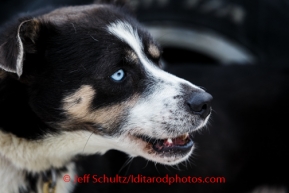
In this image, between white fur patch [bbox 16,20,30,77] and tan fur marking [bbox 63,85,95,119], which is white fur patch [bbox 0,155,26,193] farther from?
white fur patch [bbox 16,20,30,77]

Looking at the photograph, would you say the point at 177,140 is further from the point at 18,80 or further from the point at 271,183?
the point at 271,183

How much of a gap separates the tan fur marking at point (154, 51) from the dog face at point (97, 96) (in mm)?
123

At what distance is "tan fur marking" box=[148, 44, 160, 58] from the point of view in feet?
9.60

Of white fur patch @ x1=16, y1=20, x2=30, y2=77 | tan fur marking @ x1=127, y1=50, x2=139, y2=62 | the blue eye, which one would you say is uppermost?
white fur patch @ x1=16, y1=20, x2=30, y2=77

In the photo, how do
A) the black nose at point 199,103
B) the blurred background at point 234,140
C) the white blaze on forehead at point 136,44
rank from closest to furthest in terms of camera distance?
the black nose at point 199,103
the white blaze on forehead at point 136,44
the blurred background at point 234,140

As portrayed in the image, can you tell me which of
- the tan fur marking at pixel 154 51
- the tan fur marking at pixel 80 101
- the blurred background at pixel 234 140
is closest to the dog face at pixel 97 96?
the tan fur marking at pixel 80 101

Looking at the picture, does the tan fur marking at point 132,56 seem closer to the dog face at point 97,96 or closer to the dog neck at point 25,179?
the dog face at point 97,96

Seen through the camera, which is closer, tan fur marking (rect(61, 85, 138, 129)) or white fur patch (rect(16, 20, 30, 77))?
white fur patch (rect(16, 20, 30, 77))

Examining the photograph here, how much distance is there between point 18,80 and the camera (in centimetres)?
267

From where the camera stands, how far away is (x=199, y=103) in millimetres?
2646

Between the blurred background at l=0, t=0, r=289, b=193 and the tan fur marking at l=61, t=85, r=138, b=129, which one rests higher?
the tan fur marking at l=61, t=85, r=138, b=129

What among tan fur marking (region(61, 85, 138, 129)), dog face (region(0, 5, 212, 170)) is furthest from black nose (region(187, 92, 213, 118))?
tan fur marking (region(61, 85, 138, 129))

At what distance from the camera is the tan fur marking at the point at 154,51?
293 cm

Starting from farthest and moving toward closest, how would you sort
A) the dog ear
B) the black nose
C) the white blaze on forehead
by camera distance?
the white blaze on forehead
the black nose
the dog ear
